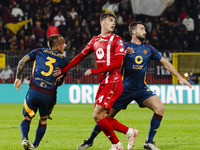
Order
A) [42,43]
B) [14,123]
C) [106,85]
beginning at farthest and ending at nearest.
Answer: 1. [42,43]
2. [14,123]
3. [106,85]

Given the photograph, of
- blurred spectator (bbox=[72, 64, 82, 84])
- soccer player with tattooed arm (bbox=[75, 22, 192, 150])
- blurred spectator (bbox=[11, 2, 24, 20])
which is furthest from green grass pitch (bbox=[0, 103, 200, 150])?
blurred spectator (bbox=[11, 2, 24, 20])

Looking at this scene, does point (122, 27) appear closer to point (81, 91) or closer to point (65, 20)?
point (65, 20)

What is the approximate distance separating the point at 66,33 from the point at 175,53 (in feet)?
19.6

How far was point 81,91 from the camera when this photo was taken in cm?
1986

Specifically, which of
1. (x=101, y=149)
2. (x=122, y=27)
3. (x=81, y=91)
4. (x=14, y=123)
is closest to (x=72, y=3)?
(x=122, y=27)

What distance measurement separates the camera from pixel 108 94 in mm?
6887

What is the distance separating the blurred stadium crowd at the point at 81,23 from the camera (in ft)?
74.8

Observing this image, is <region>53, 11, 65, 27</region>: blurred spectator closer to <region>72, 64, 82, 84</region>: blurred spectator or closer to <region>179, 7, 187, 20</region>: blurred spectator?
<region>72, 64, 82, 84</region>: blurred spectator

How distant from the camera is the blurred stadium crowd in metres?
22.8

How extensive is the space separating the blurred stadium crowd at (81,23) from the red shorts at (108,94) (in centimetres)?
1527

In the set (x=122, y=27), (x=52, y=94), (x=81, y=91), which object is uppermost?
(x=122, y=27)

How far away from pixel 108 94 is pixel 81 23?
703 inches

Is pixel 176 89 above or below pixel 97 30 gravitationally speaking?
below

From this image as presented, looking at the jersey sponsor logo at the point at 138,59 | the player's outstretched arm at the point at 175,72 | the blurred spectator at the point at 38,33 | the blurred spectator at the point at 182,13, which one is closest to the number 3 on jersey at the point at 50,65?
the jersey sponsor logo at the point at 138,59
